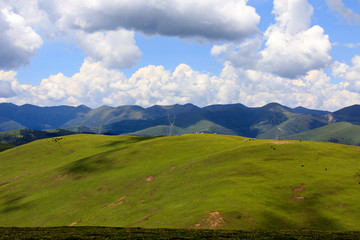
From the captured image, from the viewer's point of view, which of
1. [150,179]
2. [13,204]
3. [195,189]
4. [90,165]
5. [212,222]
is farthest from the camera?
[90,165]

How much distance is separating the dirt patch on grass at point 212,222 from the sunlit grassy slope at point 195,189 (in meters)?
0.18

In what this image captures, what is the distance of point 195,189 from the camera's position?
74125 millimetres

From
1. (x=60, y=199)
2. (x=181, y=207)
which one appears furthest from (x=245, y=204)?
(x=60, y=199)

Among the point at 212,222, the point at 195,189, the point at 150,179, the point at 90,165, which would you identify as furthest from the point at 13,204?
the point at 212,222

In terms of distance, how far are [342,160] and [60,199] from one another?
95.7 meters

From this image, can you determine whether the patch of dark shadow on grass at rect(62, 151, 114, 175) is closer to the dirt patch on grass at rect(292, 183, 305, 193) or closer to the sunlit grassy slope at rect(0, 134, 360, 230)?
the sunlit grassy slope at rect(0, 134, 360, 230)

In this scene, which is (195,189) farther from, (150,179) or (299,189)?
(299,189)

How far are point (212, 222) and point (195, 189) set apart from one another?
23417mm

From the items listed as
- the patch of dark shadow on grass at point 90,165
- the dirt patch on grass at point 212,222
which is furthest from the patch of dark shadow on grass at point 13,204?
the dirt patch on grass at point 212,222

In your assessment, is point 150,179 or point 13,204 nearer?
point 150,179

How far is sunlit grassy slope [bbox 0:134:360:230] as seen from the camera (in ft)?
177

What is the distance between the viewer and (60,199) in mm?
94688

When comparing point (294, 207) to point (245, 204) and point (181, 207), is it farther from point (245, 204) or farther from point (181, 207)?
point (181, 207)

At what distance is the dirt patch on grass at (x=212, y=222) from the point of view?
1955 inches
